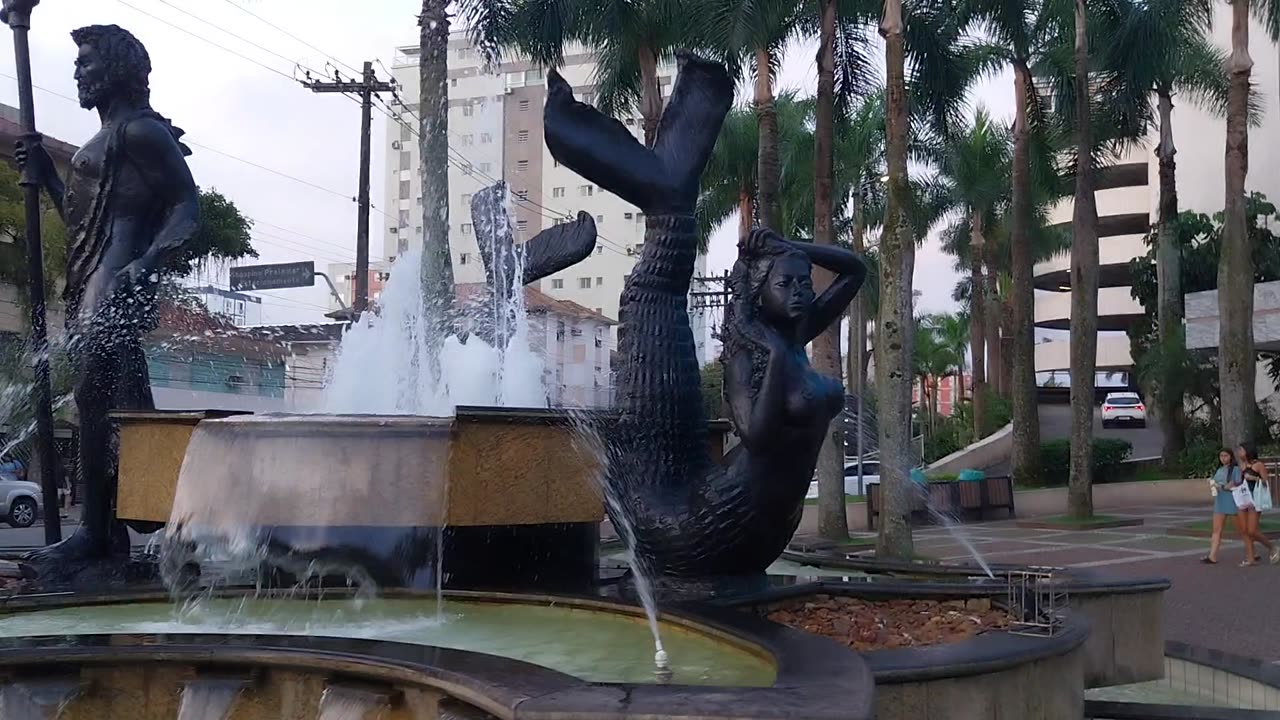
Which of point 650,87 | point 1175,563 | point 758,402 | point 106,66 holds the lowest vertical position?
point 1175,563

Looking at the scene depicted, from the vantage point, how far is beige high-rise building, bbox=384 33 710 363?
2762 centimetres

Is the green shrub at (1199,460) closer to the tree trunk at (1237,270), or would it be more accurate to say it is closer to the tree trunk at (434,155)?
the tree trunk at (1237,270)

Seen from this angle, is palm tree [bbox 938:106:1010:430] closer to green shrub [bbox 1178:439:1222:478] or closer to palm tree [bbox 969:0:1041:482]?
palm tree [bbox 969:0:1041:482]

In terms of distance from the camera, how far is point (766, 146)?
1777 cm

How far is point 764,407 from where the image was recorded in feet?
16.3

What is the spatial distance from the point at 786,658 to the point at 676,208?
2936 millimetres

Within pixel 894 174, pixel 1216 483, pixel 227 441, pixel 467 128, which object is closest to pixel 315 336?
pixel 467 128

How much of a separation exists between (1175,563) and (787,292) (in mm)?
11154

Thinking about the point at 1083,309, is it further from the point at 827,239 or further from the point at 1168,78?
the point at 1168,78

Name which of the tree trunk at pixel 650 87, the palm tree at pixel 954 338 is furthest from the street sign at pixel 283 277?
the palm tree at pixel 954 338

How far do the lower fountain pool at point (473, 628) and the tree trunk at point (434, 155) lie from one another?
1147 cm

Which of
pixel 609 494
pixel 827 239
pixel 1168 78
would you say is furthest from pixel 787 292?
pixel 1168 78

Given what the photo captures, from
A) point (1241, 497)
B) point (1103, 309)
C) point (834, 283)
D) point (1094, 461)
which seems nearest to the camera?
point (834, 283)

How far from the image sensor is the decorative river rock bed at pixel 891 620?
4508 millimetres
